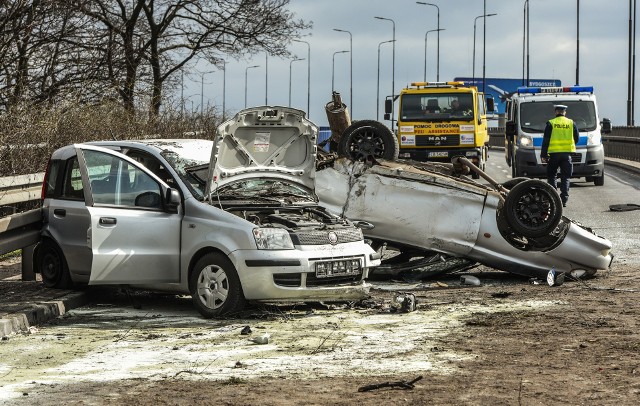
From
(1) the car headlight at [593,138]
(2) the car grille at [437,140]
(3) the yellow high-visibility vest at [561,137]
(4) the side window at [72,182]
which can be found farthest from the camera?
(2) the car grille at [437,140]

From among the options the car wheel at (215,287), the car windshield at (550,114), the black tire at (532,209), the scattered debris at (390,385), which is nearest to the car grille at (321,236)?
the car wheel at (215,287)

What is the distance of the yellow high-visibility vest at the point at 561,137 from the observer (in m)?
24.3

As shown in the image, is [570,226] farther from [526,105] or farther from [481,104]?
[481,104]

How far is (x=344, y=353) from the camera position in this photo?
342 inches

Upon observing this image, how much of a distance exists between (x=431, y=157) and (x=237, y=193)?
71.4 feet

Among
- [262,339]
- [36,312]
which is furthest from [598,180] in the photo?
[262,339]

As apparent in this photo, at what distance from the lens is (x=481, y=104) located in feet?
112

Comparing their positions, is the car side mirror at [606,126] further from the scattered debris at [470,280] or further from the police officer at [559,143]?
the scattered debris at [470,280]

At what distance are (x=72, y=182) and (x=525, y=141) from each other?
19880mm

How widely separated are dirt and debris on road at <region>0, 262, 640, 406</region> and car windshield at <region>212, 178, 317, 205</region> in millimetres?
1015

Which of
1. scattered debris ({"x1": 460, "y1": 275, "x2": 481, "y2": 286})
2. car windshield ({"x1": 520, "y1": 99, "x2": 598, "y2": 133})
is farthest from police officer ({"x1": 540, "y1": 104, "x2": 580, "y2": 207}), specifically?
scattered debris ({"x1": 460, "y1": 275, "x2": 481, "y2": 286})

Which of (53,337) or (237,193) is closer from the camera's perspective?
(53,337)

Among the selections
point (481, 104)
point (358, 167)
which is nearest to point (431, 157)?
point (481, 104)

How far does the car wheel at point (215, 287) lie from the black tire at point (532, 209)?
3.78 meters
